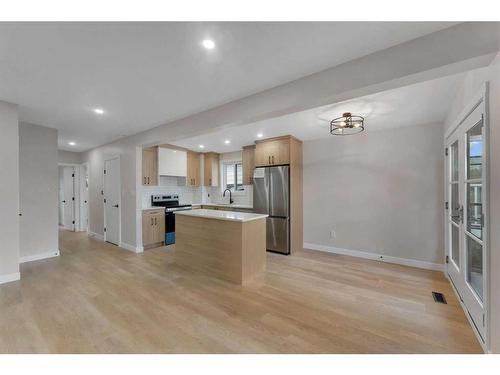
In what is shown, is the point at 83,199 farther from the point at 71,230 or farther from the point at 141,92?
the point at 141,92

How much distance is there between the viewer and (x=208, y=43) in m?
1.63

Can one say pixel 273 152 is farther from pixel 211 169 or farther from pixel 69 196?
pixel 69 196

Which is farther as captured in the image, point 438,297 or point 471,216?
point 438,297

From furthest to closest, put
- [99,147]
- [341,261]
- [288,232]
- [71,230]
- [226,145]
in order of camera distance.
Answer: [71,230] < [99,147] < [226,145] < [288,232] < [341,261]

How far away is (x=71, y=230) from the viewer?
6.68m

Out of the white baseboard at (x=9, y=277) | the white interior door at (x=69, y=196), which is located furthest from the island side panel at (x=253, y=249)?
the white interior door at (x=69, y=196)

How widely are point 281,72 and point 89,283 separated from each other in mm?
3572

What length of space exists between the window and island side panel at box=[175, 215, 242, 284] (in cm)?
273

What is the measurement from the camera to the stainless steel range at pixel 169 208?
491cm

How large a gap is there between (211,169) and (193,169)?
1.66 ft

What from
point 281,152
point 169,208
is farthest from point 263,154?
point 169,208

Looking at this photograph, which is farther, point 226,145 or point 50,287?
point 226,145
